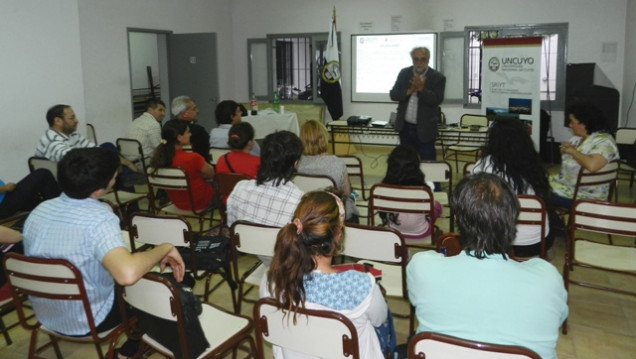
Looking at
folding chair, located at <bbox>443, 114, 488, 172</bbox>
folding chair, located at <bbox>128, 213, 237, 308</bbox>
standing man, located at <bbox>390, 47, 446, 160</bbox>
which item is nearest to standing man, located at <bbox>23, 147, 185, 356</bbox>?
folding chair, located at <bbox>128, 213, 237, 308</bbox>

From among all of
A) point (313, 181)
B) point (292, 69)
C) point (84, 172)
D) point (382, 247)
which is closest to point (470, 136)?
point (313, 181)

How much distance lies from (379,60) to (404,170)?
19.3ft

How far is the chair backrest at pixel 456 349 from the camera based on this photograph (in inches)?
57.7

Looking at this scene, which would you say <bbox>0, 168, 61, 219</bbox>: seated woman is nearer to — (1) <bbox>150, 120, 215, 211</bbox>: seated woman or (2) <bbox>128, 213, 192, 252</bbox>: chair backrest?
(1) <bbox>150, 120, 215, 211</bbox>: seated woman

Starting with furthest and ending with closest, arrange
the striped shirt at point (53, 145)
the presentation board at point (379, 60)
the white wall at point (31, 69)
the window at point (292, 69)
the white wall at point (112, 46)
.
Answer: the window at point (292, 69)
the presentation board at point (379, 60)
the white wall at point (112, 46)
the white wall at point (31, 69)
the striped shirt at point (53, 145)

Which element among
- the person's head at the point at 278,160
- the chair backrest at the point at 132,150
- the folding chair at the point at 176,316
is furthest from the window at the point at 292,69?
the folding chair at the point at 176,316

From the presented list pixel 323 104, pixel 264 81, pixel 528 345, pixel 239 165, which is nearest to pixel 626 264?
pixel 528 345

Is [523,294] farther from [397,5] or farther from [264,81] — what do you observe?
[264,81]

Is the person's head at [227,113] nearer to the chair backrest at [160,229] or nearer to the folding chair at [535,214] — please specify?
the chair backrest at [160,229]

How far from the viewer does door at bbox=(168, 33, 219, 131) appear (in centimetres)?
898

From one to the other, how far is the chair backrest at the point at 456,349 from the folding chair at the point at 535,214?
165cm

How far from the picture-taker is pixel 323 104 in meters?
9.73

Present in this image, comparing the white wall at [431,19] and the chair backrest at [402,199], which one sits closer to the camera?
the chair backrest at [402,199]

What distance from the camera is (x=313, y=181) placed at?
373cm
